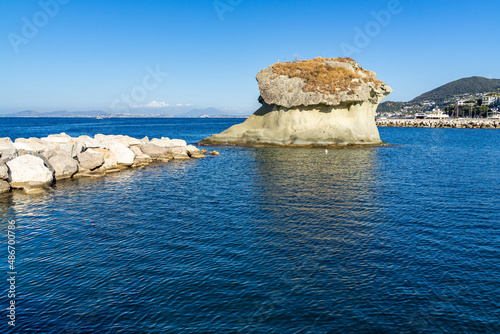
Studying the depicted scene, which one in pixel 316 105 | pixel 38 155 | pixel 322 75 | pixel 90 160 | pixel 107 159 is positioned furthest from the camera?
pixel 322 75

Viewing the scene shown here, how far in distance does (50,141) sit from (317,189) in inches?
1230

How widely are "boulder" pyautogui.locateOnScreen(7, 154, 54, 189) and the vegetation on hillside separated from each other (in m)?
45.1

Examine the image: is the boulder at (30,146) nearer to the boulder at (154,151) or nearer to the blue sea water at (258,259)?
the blue sea water at (258,259)

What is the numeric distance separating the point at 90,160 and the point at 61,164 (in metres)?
3.33

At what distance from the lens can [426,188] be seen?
27.5m

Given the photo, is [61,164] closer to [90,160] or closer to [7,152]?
[90,160]

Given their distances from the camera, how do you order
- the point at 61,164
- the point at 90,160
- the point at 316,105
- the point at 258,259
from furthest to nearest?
the point at 316,105 < the point at 90,160 < the point at 61,164 < the point at 258,259

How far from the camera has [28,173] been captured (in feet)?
92.6

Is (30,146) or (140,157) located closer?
(30,146)

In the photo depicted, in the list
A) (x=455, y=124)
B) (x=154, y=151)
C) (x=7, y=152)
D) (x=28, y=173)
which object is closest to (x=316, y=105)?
(x=154, y=151)

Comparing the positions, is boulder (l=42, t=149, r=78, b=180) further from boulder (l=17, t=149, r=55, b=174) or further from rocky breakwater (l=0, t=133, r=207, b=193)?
boulder (l=17, t=149, r=55, b=174)

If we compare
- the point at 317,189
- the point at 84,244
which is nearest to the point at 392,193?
the point at 317,189

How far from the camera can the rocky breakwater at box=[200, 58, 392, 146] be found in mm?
60219

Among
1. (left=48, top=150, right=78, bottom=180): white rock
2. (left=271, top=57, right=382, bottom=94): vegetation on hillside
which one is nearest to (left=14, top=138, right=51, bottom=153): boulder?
(left=48, top=150, right=78, bottom=180): white rock
